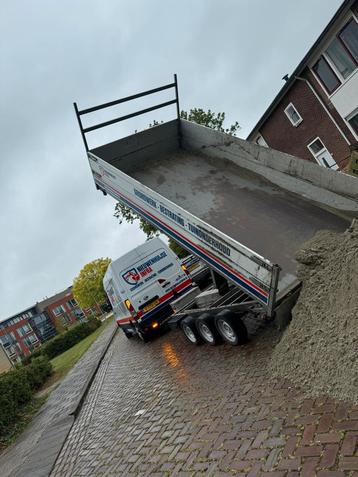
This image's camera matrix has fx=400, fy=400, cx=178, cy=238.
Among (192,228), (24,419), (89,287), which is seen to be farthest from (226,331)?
(89,287)

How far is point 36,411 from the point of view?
1332 cm

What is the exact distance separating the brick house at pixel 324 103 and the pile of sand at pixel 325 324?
14.4 m

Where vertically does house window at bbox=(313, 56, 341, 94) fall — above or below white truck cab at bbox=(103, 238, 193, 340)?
above

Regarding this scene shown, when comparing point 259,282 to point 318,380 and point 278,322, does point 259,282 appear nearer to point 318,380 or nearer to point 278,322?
point 278,322

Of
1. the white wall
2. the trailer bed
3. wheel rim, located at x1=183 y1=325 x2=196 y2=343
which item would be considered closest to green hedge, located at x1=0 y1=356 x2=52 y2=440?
wheel rim, located at x1=183 y1=325 x2=196 y2=343

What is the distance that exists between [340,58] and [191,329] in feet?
49.8

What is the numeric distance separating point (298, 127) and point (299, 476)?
21.9m

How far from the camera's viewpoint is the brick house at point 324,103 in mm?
17234

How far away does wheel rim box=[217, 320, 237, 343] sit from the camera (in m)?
7.60

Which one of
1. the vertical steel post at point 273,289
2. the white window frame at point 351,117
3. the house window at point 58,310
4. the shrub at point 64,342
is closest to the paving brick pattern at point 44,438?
the vertical steel post at point 273,289

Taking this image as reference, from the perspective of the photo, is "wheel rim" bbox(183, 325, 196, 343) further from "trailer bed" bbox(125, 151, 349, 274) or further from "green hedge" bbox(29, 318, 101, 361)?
"green hedge" bbox(29, 318, 101, 361)

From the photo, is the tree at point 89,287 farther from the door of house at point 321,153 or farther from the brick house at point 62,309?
the door of house at point 321,153

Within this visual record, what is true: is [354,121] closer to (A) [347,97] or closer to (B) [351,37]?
(A) [347,97]

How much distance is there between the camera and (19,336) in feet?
315
